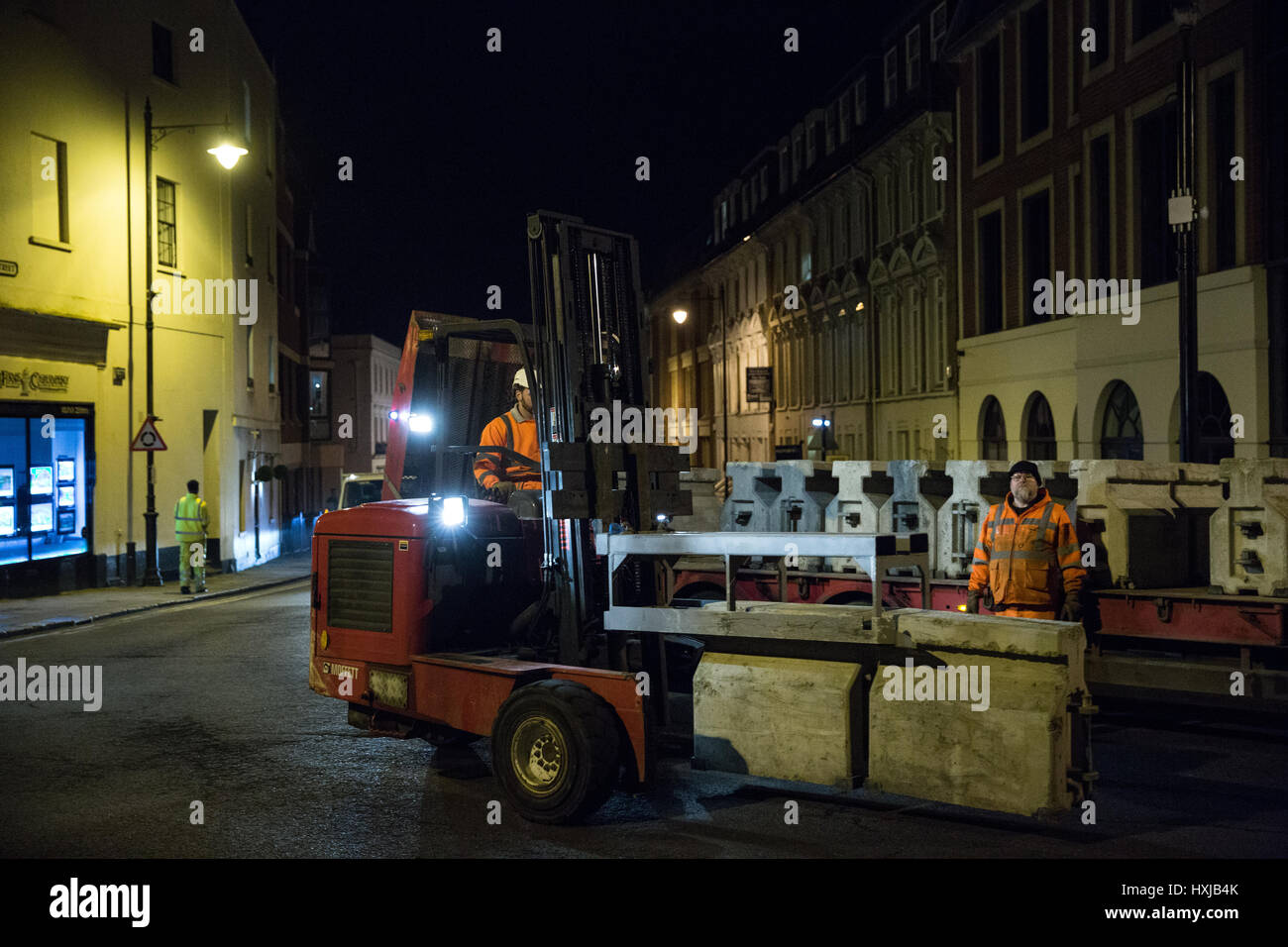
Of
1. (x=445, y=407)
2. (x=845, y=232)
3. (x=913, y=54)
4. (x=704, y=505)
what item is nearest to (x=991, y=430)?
(x=913, y=54)

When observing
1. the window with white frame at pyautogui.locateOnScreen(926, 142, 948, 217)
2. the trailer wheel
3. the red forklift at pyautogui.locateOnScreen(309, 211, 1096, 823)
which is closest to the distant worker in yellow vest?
the red forklift at pyautogui.locateOnScreen(309, 211, 1096, 823)

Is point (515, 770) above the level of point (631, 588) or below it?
below

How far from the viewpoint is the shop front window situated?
2005 cm

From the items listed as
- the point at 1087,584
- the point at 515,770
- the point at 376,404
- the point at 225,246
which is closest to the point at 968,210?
the point at 225,246

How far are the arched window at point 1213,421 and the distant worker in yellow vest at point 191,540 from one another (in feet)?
50.0

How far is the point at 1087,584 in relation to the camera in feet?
27.9

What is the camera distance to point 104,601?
1942 cm

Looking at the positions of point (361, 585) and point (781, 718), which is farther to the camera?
point (361, 585)

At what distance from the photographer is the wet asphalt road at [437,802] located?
6.43 meters

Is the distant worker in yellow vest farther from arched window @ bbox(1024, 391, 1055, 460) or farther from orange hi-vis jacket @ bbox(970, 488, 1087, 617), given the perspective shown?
orange hi-vis jacket @ bbox(970, 488, 1087, 617)

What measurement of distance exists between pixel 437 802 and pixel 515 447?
2.30m

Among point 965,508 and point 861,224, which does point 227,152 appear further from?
point 861,224
